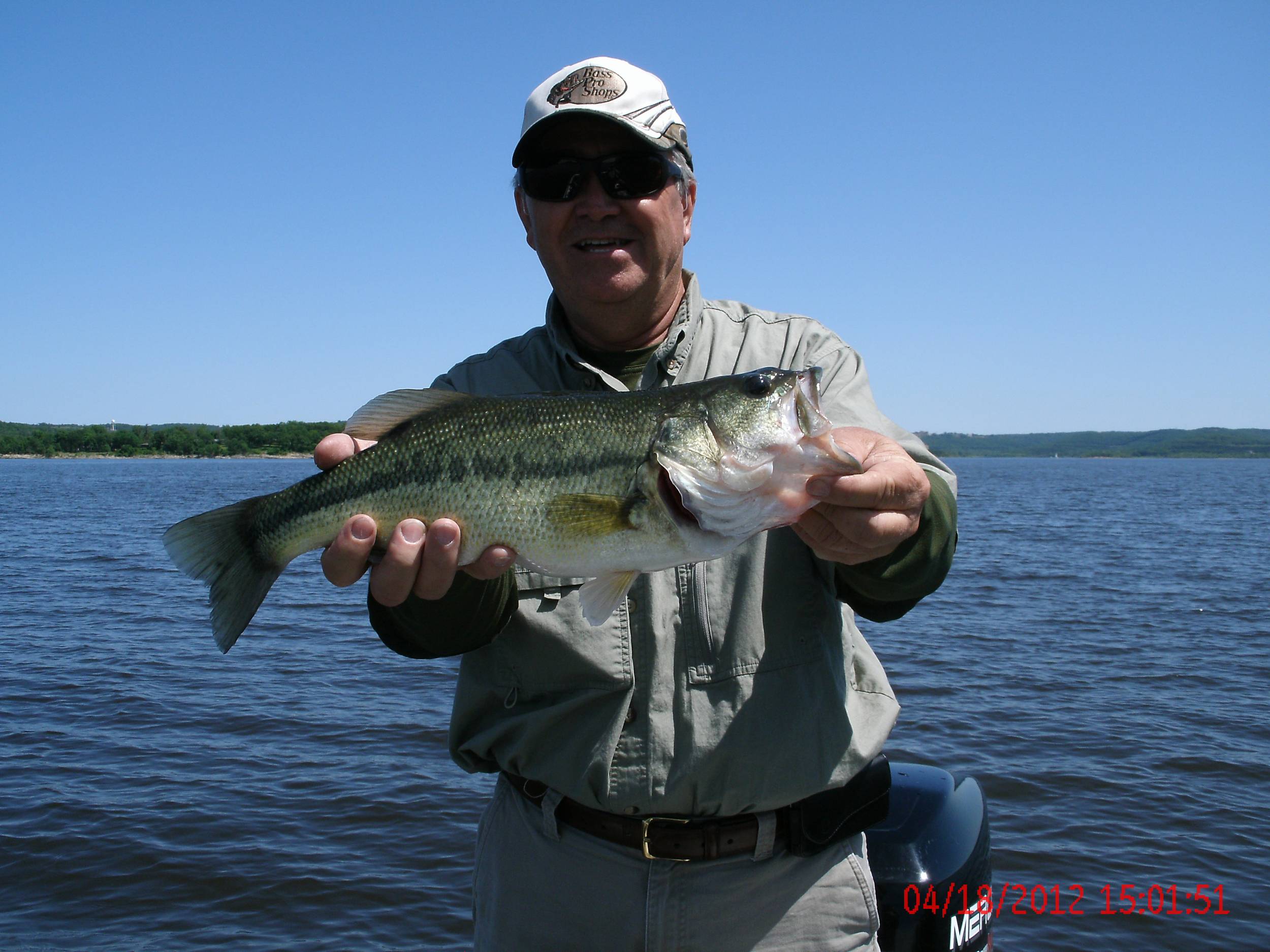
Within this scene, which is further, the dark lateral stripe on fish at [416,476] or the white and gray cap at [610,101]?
the white and gray cap at [610,101]

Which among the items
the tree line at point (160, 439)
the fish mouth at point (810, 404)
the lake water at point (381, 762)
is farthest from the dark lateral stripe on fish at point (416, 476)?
the tree line at point (160, 439)

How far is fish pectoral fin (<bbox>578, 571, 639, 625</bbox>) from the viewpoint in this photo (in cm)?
290

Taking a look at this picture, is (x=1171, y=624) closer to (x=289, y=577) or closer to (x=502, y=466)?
(x=502, y=466)

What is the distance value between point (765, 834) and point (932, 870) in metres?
1.47

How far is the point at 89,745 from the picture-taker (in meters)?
11.5

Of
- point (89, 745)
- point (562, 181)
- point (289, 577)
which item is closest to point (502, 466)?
point (562, 181)

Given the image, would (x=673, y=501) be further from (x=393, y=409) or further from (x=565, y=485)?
(x=393, y=409)

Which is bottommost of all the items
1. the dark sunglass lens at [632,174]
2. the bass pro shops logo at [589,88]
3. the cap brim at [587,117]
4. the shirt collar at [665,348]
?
the shirt collar at [665,348]

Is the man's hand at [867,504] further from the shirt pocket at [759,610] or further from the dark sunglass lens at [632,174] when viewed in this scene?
the dark sunglass lens at [632,174]

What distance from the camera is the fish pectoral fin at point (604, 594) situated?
2902 millimetres

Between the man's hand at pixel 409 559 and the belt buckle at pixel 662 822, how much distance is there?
0.92 meters

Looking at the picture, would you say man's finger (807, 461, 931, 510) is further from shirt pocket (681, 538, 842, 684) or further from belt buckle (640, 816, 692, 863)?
belt buckle (640, 816, 692, 863)

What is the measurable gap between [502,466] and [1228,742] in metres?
12.4

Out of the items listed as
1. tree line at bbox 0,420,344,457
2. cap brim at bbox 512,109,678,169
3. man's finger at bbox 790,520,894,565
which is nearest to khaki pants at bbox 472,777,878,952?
man's finger at bbox 790,520,894,565
